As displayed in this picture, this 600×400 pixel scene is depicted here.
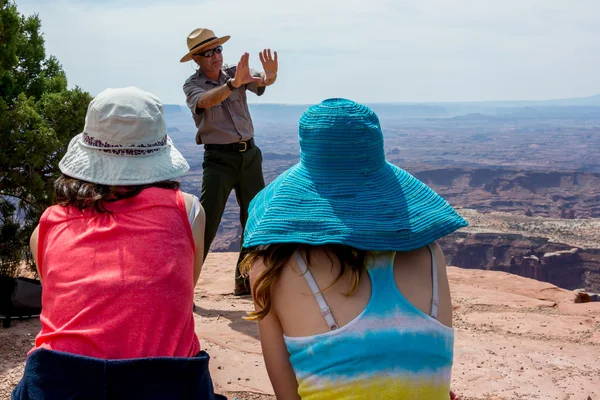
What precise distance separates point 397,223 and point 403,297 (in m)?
0.18

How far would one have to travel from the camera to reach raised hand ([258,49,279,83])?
4.57 meters

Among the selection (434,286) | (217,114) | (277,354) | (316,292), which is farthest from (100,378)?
(217,114)

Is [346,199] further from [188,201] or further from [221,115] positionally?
[221,115]

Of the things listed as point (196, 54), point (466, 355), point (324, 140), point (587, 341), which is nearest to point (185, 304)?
Result: point (324, 140)

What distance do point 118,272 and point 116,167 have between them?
375 mm

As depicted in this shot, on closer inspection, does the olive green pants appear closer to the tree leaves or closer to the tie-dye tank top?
the tree leaves

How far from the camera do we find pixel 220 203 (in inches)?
194

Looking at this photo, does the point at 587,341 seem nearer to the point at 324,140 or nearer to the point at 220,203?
the point at 220,203

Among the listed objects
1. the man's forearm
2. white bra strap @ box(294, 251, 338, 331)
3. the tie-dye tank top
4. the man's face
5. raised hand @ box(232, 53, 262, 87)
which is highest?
the man's face

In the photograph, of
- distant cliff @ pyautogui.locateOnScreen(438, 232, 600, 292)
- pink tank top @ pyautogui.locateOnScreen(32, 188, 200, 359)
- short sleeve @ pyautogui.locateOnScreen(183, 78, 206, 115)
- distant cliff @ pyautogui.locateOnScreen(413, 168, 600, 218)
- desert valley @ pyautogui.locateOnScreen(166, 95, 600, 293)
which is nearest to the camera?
pink tank top @ pyautogui.locateOnScreen(32, 188, 200, 359)

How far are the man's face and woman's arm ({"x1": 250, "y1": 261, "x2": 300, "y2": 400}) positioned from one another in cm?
351

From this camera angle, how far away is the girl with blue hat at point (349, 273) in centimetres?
154

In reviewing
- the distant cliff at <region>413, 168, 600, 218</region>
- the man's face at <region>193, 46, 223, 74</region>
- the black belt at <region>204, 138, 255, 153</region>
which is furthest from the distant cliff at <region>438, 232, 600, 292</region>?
the man's face at <region>193, 46, 223, 74</region>

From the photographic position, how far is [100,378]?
1.58 m
